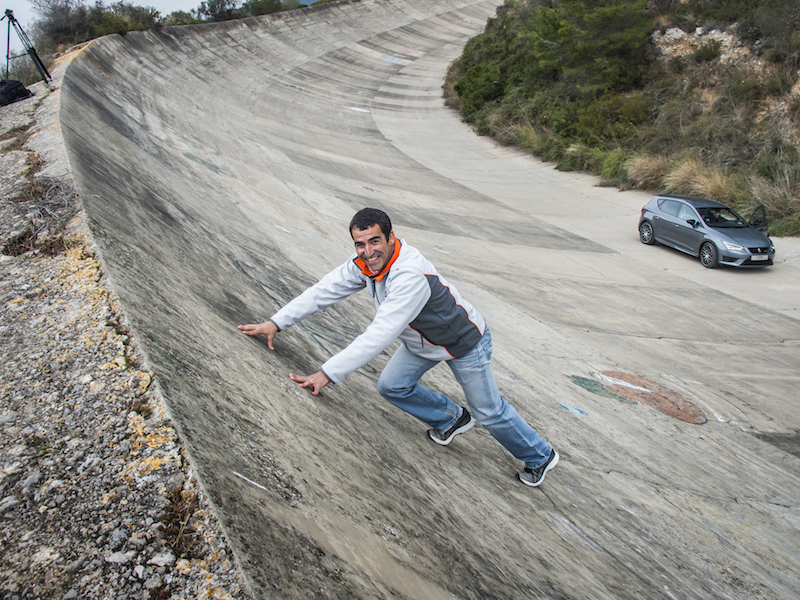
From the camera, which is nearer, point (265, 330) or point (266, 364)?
point (266, 364)

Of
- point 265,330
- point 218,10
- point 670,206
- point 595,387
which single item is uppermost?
point 218,10

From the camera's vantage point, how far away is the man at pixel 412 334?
3.31 m

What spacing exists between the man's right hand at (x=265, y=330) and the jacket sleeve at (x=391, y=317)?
3.17 ft

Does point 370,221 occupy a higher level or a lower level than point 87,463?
higher

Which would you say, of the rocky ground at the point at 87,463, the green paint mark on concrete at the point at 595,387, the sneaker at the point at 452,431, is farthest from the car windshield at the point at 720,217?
the rocky ground at the point at 87,463

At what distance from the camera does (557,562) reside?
12.0 ft

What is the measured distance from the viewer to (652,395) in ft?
25.0

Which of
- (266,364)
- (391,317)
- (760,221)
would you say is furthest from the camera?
(760,221)

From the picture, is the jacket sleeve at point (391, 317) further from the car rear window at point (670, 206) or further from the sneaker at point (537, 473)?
the car rear window at point (670, 206)

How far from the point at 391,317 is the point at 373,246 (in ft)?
1.48

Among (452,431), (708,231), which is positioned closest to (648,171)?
(708,231)

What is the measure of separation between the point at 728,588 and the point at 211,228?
695 cm

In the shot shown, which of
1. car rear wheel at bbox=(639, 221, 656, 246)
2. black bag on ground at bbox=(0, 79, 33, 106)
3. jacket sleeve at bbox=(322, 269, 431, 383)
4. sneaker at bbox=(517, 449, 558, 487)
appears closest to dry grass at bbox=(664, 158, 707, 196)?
car rear wheel at bbox=(639, 221, 656, 246)

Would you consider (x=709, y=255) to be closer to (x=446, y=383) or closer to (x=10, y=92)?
(x=446, y=383)
